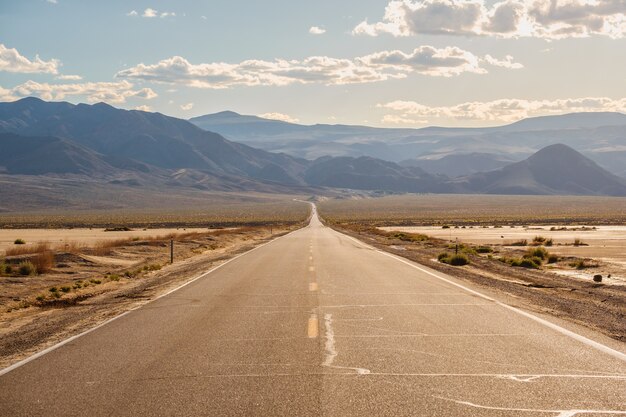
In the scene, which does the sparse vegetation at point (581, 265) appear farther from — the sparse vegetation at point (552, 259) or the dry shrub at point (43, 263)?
the dry shrub at point (43, 263)

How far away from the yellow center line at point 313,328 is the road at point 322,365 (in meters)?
0.03

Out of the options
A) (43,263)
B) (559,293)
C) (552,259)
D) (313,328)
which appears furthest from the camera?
(552,259)

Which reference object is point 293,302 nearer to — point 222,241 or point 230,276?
point 230,276

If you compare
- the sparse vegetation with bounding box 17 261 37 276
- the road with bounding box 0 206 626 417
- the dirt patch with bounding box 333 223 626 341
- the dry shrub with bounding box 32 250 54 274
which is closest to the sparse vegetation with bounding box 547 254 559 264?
the dirt patch with bounding box 333 223 626 341

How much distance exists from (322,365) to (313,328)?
2.85 metres

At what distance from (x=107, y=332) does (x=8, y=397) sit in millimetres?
4175

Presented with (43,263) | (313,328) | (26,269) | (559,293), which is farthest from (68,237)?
(313,328)

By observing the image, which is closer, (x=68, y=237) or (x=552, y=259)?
(x=552, y=259)

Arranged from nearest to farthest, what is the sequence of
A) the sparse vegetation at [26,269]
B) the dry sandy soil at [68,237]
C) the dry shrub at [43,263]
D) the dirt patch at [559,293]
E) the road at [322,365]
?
the road at [322,365], the dirt patch at [559,293], the sparse vegetation at [26,269], the dry shrub at [43,263], the dry sandy soil at [68,237]

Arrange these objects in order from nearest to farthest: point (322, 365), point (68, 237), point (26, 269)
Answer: point (322, 365) < point (26, 269) < point (68, 237)

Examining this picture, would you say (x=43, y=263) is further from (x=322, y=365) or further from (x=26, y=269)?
(x=322, y=365)

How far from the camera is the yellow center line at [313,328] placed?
11.1 meters

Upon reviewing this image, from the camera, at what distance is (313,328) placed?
38.5 ft

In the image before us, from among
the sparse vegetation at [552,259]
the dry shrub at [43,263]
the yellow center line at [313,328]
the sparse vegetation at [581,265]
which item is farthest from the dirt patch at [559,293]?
the dry shrub at [43,263]
